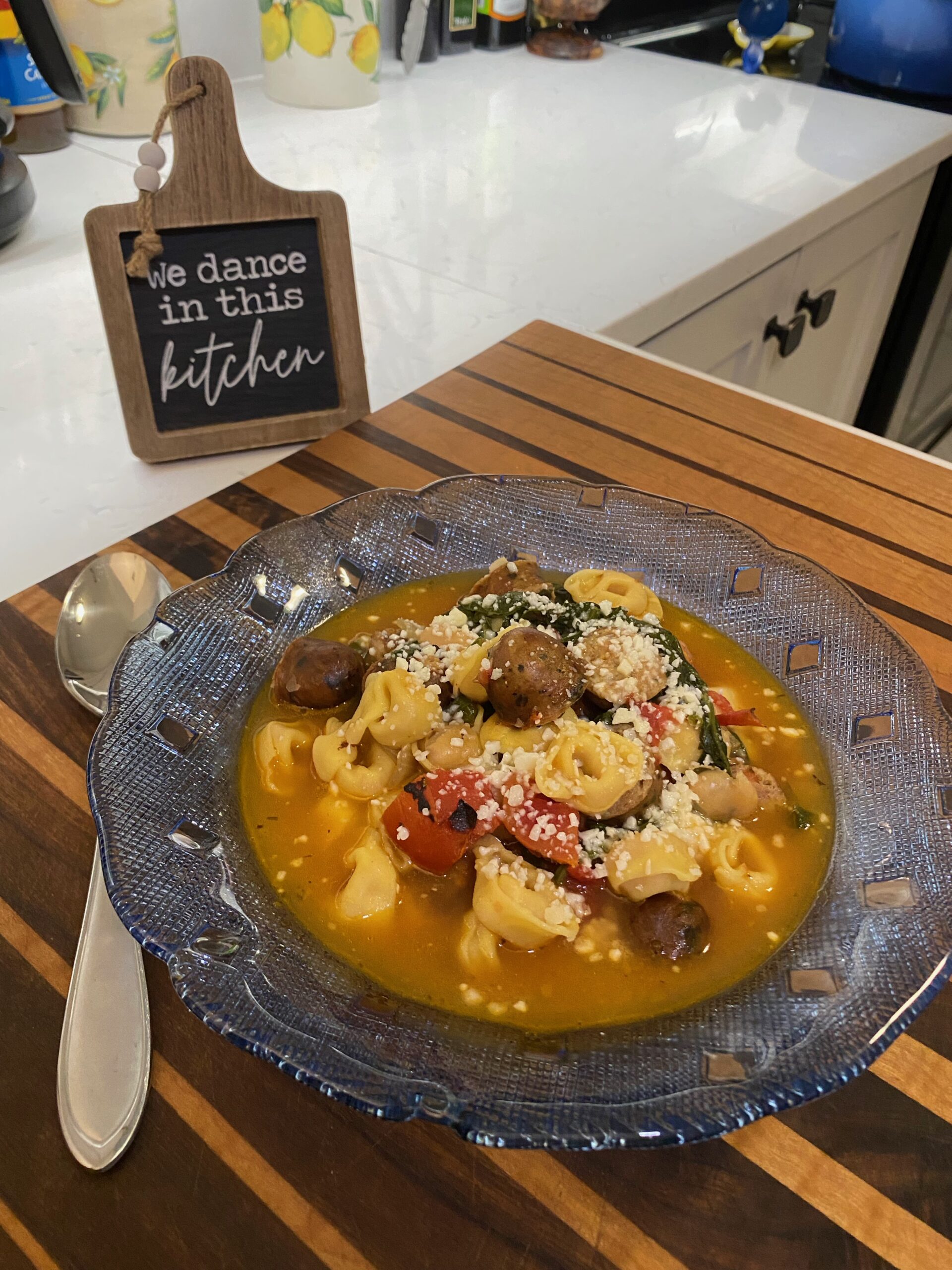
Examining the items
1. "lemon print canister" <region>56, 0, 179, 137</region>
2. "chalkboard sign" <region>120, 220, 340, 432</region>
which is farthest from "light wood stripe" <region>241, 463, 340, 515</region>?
"lemon print canister" <region>56, 0, 179, 137</region>

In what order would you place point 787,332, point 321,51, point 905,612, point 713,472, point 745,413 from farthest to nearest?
point 321,51 → point 787,332 → point 745,413 → point 713,472 → point 905,612

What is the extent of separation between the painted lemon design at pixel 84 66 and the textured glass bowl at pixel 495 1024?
1625 millimetres

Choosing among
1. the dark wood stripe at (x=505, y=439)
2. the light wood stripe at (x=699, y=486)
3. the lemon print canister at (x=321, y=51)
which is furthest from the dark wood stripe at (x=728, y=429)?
the lemon print canister at (x=321, y=51)

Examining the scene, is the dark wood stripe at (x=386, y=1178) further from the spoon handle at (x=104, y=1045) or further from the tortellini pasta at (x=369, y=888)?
the tortellini pasta at (x=369, y=888)

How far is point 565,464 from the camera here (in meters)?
1.52

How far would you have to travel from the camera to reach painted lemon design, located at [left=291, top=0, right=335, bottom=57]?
246cm

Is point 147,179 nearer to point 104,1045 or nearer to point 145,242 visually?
point 145,242

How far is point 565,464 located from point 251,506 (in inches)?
18.7

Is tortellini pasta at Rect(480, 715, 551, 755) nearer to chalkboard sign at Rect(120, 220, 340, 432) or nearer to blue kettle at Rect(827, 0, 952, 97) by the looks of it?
chalkboard sign at Rect(120, 220, 340, 432)

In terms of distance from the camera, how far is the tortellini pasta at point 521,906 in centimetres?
82

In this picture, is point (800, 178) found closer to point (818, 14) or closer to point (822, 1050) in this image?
point (818, 14)

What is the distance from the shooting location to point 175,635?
40.3 inches

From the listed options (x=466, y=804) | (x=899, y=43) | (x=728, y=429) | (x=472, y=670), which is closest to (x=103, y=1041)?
(x=466, y=804)

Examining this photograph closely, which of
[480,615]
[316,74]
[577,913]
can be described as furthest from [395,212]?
[577,913]
